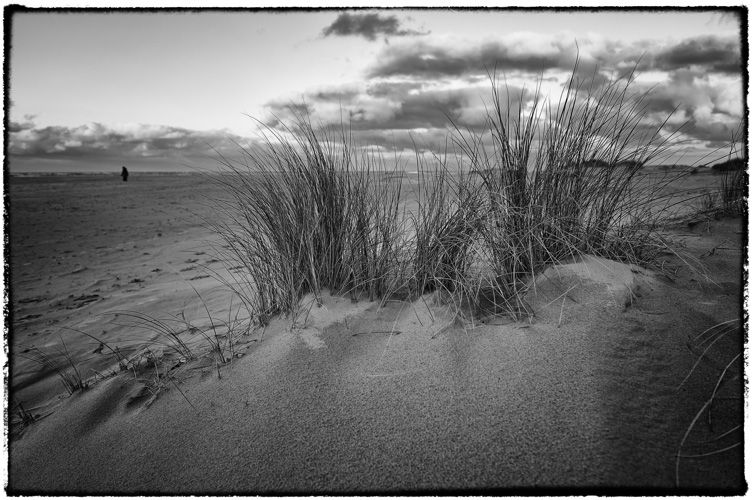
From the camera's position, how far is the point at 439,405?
1.43m

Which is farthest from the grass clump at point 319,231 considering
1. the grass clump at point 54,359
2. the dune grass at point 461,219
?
the grass clump at point 54,359

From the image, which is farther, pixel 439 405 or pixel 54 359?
pixel 54 359

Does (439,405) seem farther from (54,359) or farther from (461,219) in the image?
(54,359)

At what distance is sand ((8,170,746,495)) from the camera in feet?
3.87

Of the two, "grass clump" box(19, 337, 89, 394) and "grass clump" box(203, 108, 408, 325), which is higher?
"grass clump" box(203, 108, 408, 325)

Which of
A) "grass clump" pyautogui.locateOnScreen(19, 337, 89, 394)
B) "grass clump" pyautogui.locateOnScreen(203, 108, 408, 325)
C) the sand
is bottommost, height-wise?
"grass clump" pyautogui.locateOnScreen(19, 337, 89, 394)

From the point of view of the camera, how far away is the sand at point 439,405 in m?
1.18

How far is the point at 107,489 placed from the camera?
1363 millimetres

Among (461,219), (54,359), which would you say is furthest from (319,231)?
(54,359)

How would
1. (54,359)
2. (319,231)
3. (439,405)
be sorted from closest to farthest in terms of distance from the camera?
(439,405), (319,231), (54,359)

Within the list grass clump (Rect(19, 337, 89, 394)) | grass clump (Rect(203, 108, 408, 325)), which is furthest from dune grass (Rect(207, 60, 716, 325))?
grass clump (Rect(19, 337, 89, 394))

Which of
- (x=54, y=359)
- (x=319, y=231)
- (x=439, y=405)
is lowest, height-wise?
(x=54, y=359)

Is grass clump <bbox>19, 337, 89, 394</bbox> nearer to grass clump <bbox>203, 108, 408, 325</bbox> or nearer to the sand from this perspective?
the sand

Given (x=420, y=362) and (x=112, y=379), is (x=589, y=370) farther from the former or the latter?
(x=112, y=379)
